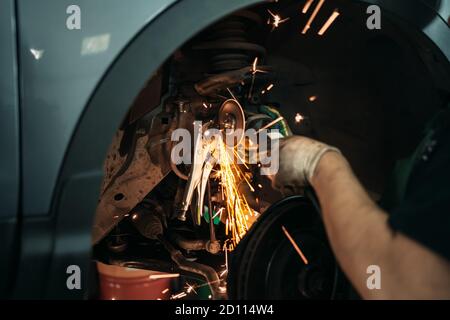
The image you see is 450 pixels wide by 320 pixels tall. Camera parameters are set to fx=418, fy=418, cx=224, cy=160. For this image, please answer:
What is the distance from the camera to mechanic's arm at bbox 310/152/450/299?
790mm

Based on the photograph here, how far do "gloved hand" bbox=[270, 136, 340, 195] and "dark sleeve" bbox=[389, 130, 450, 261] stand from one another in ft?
0.93

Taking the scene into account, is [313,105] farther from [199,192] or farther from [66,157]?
[66,157]

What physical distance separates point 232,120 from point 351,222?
0.75 metres

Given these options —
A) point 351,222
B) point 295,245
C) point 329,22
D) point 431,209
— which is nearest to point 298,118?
point 329,22

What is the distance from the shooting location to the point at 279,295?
1.24m

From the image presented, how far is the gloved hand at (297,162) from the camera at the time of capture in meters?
1.10

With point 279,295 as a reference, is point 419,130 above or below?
above

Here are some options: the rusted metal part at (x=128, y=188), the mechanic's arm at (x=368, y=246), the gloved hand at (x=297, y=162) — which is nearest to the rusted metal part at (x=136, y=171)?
the rusted metal part at (x=128, y=188)

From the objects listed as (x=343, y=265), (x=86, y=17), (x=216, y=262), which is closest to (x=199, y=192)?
(x=216, y=262)

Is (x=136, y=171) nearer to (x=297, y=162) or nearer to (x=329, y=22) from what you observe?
(x=297, y=162)

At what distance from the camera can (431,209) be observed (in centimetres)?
77

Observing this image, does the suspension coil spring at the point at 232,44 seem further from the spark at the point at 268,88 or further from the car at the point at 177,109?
the spark at the point at 268,88

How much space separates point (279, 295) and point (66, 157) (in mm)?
737

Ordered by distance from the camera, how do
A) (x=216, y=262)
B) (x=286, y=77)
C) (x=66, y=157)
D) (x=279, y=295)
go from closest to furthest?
(x=66, y=157), (x=279, y=295), (x=286, y=77), (x=216, y=262)
